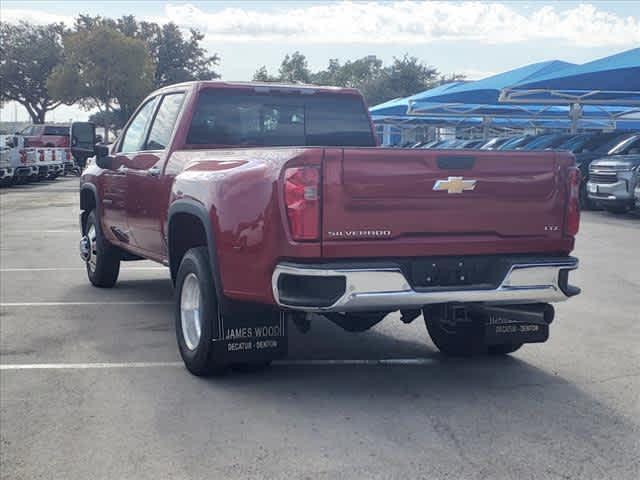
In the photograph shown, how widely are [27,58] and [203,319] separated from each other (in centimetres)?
6693

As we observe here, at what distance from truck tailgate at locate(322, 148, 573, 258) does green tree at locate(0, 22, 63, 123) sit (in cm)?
6524

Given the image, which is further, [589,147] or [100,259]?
[589,147]

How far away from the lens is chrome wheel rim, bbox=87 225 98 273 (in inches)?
381

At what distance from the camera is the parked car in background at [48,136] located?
41188mm

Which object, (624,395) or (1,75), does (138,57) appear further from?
(624,395)

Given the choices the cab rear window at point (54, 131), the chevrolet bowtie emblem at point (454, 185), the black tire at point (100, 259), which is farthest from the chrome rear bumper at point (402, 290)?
the cab rear window at point (54, 131)

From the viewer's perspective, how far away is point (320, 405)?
5531 mm

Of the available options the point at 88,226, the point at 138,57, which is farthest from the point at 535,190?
the point at 138,57

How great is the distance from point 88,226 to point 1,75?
62.6 meters

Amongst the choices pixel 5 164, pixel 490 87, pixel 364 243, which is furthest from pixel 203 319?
pixel 5 164

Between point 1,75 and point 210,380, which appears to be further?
point 1,75

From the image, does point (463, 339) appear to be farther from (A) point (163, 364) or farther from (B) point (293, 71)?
(B) point (293, 71)

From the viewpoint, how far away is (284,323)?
591 centimetres

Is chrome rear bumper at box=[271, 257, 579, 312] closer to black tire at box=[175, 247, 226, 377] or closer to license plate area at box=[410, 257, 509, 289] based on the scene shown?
license plate area at box=[410, 257, 509, 289]
